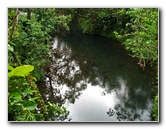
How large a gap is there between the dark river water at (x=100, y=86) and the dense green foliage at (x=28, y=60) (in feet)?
0.64

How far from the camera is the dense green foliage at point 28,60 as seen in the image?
2266 millimetres

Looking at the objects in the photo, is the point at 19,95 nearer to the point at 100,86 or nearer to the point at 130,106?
the point at 130,106

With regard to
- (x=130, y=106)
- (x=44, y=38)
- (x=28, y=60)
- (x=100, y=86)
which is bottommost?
(x=130, y=106)

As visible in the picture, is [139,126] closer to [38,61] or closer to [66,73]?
[66,73]

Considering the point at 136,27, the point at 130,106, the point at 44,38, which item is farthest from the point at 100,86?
the point at 44,38

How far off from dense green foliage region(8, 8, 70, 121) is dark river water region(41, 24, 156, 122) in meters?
0.19

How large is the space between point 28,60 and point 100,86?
1.05 m

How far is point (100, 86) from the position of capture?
12.6 feet

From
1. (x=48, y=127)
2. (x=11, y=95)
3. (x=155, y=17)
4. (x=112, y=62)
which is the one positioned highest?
(x=155, y=17)

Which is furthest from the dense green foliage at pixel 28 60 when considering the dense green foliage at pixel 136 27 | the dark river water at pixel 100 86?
the dense green foliage at pixel 136 27

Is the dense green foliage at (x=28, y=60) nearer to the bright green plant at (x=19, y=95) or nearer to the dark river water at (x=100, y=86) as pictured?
the bright green plant at (x=19, y=95)

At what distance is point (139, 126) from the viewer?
2.65 meters

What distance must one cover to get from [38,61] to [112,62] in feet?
3.89
